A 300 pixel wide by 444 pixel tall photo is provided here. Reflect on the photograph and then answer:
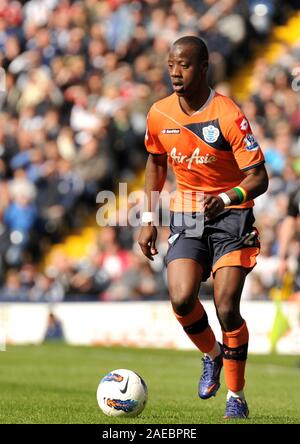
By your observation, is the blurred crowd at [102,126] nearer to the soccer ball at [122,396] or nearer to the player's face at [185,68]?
the soccer ball at [122,396]

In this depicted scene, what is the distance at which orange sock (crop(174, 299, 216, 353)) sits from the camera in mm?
8664

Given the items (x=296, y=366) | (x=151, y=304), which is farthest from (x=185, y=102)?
(x=151, y=304)

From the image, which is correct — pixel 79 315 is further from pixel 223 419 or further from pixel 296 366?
pixel 223 419

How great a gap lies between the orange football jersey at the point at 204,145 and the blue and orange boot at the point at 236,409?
1.42 metres

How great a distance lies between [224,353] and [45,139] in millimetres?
14077

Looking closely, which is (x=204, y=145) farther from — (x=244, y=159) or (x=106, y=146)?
(x=106, y=146)

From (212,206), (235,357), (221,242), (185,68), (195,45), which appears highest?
(195,45)

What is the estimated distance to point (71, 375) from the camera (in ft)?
42.3

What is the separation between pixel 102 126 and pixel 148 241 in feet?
39.5

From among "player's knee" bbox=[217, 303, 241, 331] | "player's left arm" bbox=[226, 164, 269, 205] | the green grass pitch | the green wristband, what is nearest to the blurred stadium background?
the green grass pitch

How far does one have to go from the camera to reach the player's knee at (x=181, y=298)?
8312 millimetres

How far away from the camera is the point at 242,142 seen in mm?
8141

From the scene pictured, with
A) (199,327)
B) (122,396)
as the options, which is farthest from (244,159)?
(122,396)

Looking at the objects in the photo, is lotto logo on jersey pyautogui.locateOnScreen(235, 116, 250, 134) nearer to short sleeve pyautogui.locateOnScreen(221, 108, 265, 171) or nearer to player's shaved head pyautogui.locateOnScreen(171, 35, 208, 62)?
short sleeve pyautogui.locateOnScreen(221, 108, 265, 171)
